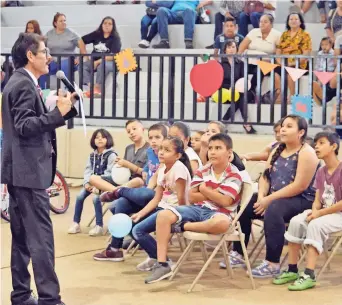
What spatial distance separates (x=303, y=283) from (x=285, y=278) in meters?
0.24

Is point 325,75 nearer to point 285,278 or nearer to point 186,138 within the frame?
point 186,138

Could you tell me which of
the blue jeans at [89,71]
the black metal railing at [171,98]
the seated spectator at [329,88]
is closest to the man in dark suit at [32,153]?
the black metal railing at [171,98]

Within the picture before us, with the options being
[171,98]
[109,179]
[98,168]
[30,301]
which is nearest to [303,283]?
[30,301]

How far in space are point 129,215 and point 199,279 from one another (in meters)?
1.00

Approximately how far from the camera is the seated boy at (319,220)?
6.61 metres

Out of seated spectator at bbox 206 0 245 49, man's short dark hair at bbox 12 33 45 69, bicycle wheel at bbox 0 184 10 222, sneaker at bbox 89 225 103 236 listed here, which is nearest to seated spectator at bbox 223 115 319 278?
sneaker at bbox 89 225 103 236

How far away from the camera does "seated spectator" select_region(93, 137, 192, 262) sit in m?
6.94

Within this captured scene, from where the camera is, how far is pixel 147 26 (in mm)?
14547

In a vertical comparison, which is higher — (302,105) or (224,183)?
(302,105)

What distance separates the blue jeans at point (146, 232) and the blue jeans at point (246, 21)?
669 cm

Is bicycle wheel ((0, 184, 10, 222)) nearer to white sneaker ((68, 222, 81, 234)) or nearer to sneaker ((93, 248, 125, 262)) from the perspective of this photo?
white sneaker ((68, 222, 81, 234))

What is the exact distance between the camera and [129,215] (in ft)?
24.9

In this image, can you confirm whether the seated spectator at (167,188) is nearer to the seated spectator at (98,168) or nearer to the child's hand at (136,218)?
the child's hand at (136,218)

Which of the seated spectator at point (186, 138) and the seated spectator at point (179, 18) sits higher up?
the seated spectator at point (179, 18)
